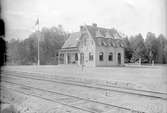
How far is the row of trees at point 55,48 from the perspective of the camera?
1.12 meters

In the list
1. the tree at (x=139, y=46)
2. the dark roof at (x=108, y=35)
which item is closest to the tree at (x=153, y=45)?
the tree at (x=139, y=46)

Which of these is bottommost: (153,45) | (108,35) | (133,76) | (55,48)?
(133,76)

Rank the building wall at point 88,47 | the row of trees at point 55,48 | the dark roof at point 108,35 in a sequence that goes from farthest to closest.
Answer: the building wall at point 88,47
the dark roof at point 108,35
the row of trees at point 55,48

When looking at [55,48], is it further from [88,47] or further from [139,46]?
[88,47]

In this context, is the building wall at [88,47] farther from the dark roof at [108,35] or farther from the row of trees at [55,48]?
the row of trees at [55,48]

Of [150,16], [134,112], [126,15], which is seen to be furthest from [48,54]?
[150,16]

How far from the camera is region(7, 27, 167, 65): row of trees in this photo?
1.12m

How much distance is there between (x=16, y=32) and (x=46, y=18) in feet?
1.42

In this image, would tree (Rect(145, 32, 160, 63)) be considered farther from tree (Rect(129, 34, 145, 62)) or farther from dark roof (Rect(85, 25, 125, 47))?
dark roof (Rect(85, 25, 125, 47))

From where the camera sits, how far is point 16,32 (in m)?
1.50

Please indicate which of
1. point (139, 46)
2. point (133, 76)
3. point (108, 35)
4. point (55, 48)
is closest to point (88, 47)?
point (133, 76)

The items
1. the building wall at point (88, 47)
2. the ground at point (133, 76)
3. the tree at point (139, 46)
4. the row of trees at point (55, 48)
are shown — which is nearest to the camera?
the row of trees at point (55, 48)

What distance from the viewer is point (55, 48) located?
5.36 m

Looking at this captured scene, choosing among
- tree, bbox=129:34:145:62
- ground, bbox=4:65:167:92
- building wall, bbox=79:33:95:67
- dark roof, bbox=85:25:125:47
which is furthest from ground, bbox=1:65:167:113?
building wall, bbox=79:33:95:67
